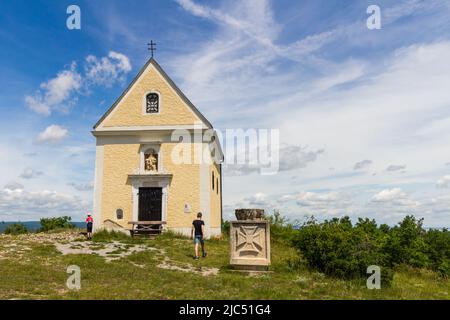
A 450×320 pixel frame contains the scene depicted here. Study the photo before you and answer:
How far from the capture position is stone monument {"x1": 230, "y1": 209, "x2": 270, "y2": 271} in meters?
10.8

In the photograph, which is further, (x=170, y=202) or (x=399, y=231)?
(x=170, y=202)

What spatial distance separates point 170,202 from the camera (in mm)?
20047

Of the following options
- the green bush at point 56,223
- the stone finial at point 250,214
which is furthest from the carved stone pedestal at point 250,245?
the green bush at point 56,223

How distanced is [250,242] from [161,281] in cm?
304

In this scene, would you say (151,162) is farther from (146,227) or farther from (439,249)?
(439,249)

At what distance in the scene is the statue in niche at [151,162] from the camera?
20609 mm

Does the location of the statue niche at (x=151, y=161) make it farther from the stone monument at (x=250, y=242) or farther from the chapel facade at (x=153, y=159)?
the stone monument at (x=250, y=242)

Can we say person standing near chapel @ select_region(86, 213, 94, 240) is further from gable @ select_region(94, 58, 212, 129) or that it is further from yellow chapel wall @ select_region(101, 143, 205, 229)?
gable @ select_region(94, 58, 212, 129)

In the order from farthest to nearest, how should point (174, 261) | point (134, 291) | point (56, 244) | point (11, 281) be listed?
1. point (56, 244)
2. point (174, 261)
3. point (11, 281)
4. point (134, 291)

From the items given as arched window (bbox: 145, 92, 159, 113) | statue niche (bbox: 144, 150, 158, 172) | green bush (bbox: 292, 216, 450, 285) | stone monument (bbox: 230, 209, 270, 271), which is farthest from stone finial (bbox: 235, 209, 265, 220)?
arched window (bbox: 145, 92, 159, 113)

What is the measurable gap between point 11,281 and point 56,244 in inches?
295

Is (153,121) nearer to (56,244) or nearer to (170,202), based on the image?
(170,202)

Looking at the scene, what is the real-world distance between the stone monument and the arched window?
1189 centimetres
